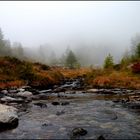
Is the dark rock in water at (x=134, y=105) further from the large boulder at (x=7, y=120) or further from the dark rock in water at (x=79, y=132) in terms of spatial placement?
the large boulder at (x=7, y=120)

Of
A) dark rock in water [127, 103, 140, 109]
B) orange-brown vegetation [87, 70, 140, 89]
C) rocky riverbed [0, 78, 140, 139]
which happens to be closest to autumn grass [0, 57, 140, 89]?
orange-brown vegetation [87, 70, 140, 89]

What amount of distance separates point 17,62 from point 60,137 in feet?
121

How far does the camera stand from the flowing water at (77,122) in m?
16.2

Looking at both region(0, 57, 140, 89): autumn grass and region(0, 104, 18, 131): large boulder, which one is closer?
region(0, 104, 18, 131): large boulder

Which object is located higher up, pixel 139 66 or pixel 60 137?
pixel 139 66

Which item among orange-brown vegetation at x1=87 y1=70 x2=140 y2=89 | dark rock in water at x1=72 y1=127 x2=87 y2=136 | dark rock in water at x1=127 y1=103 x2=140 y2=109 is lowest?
dark rock in water at x1=72 y1=127 x2=87 y2=136

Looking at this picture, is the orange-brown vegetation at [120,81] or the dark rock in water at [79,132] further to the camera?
the orange-brown vegetation at [120,81]

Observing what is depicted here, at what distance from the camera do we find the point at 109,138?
15.5m

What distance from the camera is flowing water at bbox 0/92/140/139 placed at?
1622cm

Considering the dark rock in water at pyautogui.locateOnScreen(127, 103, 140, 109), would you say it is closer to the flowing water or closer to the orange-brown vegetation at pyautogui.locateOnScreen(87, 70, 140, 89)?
the flowing water

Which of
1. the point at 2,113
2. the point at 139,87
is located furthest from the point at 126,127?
the point at 139,87

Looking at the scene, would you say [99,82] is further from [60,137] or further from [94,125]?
[60,137]

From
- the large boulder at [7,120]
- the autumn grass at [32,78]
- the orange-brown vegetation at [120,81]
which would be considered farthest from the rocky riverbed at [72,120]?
the orange-brown vegetation at [120,81]

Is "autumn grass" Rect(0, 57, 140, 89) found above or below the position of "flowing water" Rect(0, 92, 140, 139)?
above
